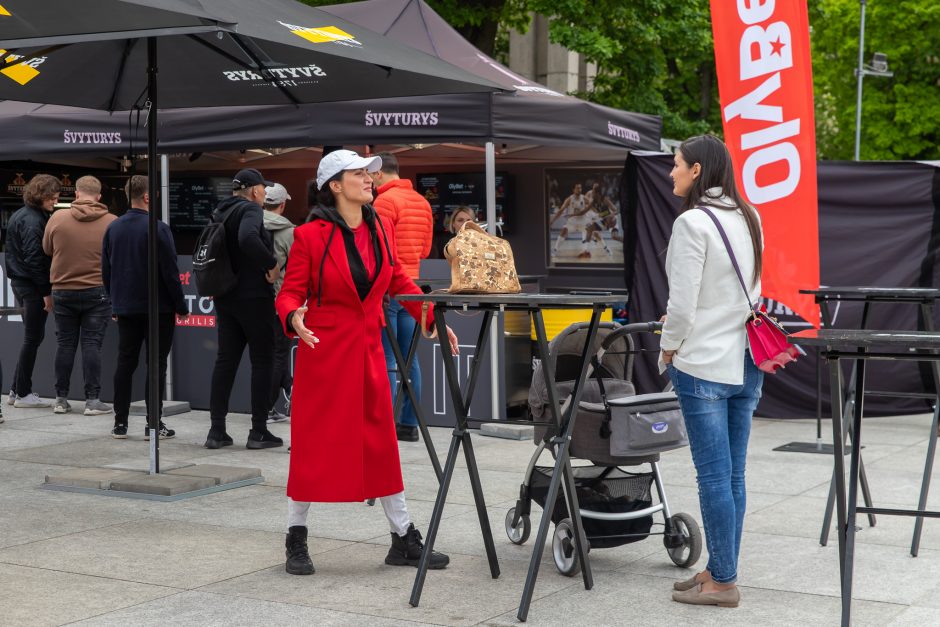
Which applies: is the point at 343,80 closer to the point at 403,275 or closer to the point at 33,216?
the point at 403,275

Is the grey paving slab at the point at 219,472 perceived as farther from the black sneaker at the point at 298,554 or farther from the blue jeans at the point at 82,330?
the blue jeans at the point at 82,330

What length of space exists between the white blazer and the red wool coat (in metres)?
1.18

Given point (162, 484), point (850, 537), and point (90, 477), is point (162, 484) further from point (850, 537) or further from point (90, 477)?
point (850, 537)

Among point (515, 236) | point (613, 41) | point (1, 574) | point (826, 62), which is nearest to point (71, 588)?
point (1, 574)

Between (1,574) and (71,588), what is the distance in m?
0.44

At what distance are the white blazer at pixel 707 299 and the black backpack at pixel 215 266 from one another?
449 centimetres

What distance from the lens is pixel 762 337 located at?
505 cm

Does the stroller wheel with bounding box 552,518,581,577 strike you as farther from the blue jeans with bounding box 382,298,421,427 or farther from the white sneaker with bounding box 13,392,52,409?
the white sneaker with bounding box 13,392,52,409

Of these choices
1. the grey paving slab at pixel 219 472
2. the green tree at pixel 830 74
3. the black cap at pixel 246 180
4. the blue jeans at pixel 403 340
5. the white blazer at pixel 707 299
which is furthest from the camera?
the green tree at pixel 830 74

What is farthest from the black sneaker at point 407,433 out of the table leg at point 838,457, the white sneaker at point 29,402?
the table leg at point 838,457

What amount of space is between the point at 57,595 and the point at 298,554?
3.39 feet

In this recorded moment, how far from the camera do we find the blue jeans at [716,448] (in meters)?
5.05

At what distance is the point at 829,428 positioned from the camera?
34.5 feet

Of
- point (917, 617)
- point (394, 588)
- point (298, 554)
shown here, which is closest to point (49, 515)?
point (298, 554)
